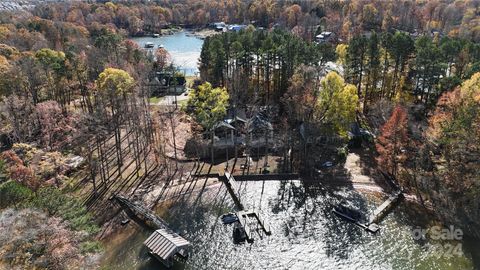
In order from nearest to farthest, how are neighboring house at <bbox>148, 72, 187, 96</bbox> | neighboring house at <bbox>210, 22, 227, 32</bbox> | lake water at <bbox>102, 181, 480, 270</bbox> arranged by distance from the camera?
lake water at <bbox>102, 181, 480, 270</bbox>
neighboring house at <bbox>148, 72, 187, 96</bbox>
neighboring house at <bbox>210, 22, 227, 32</bbox>

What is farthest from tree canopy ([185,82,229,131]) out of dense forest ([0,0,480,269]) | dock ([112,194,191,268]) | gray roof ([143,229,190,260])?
gray roof ([143,229,190,260])

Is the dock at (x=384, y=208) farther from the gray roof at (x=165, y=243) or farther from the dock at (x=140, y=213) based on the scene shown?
the dock at (x=140, y=213)

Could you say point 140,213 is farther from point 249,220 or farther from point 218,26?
point 218,26

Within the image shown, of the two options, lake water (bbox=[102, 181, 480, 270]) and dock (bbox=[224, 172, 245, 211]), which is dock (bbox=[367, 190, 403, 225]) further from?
dock (bbox=[224, 172, 245, 211])

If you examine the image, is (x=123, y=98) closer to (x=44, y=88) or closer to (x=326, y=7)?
(x=44, y=88)

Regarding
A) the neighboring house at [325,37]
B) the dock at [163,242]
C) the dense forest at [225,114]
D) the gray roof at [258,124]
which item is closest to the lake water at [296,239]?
the dock at [163,242]

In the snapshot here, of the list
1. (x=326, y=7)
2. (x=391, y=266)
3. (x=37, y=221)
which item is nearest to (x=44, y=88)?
(x=37, y=221)
